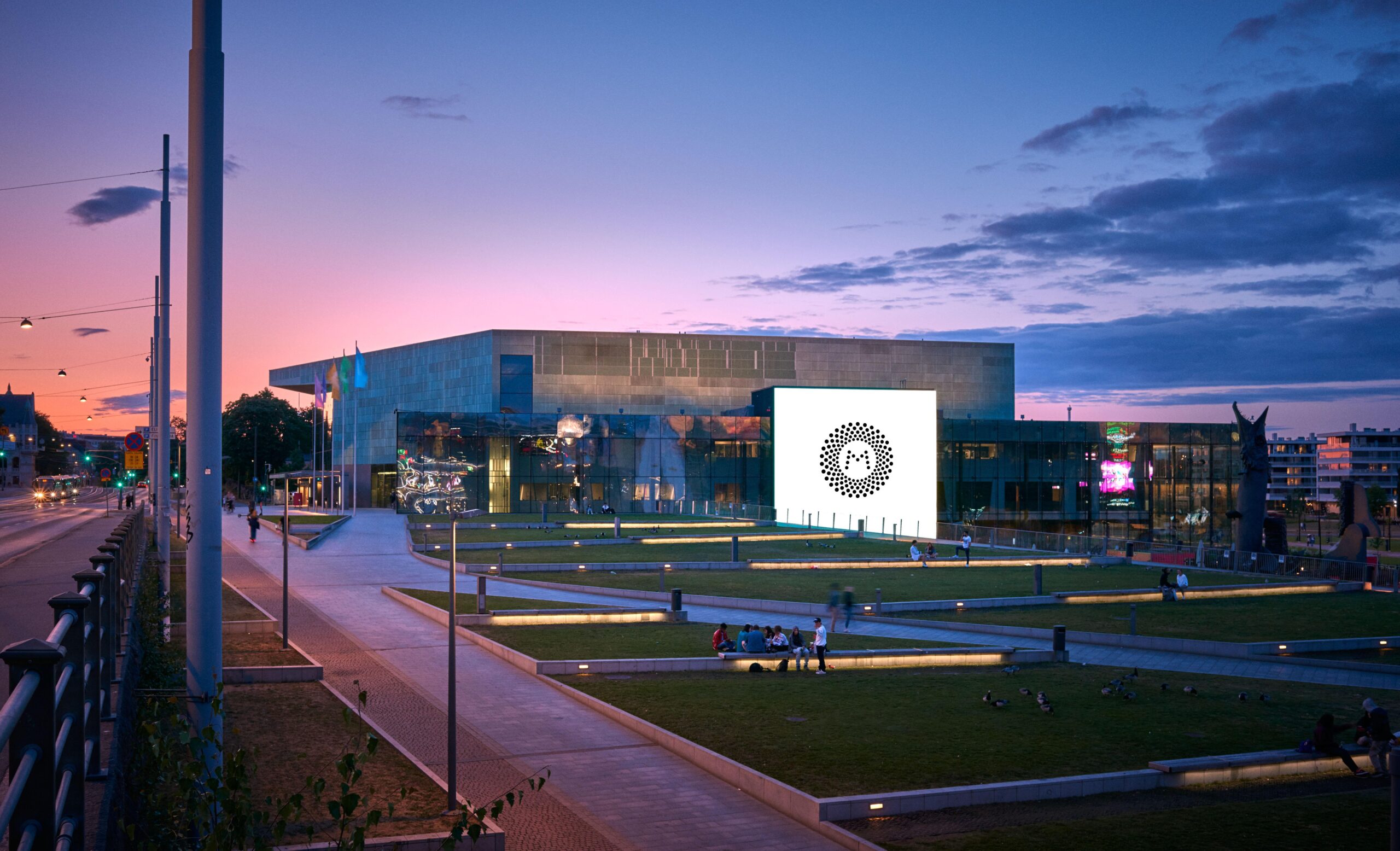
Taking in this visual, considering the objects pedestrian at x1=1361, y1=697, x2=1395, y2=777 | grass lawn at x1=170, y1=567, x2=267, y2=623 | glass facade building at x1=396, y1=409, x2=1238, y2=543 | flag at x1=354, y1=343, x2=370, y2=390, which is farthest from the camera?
glass facade building at x1=396, y1=409, x2=1238, y2=543

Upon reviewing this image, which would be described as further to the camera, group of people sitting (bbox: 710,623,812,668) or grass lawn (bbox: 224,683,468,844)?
group of people sitting (bbox: 710,623,812,668)

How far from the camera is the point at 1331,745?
51.7 feet

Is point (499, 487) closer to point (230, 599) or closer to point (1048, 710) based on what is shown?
point (230, 599)

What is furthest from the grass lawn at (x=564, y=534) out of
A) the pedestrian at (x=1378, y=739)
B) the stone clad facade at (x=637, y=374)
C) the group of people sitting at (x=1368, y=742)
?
the pedestrian at (x=1378, y=739)

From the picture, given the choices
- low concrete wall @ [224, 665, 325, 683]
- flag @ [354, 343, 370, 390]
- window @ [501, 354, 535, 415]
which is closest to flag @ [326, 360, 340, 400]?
flag @ [354, 343, 370, 390]

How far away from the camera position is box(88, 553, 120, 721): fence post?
8.77 meters

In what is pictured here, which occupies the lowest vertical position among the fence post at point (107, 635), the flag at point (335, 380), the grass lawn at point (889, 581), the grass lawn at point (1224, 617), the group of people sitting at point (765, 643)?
the grass lawn at point (1224, 617)

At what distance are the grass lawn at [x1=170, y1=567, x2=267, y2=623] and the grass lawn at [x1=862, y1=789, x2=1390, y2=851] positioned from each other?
1793cm

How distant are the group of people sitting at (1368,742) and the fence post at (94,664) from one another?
16.0 meters

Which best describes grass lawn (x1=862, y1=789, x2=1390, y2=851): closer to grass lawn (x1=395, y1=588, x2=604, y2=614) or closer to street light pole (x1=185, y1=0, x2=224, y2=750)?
street light pole (x1=185, y1=0, x2=224, y2=750)

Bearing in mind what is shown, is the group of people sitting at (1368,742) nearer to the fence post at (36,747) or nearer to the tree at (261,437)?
the fence post at (36,747)

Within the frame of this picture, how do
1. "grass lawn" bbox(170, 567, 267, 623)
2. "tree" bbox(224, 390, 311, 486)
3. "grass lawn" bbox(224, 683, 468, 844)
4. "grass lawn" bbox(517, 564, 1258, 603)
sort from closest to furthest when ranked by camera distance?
1. "grass lawn" bbox(224, 683, 468, 844)
2. "grass lawn" bbox(170, 567, 267, 623)
3. "grass lawn" bbox(517, 564, 1258, 603)
4. "tree" bbox(224, 390, 311, 486)

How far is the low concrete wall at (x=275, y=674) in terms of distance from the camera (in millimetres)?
19750

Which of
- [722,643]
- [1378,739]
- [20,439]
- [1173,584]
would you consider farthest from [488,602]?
[20,439]
